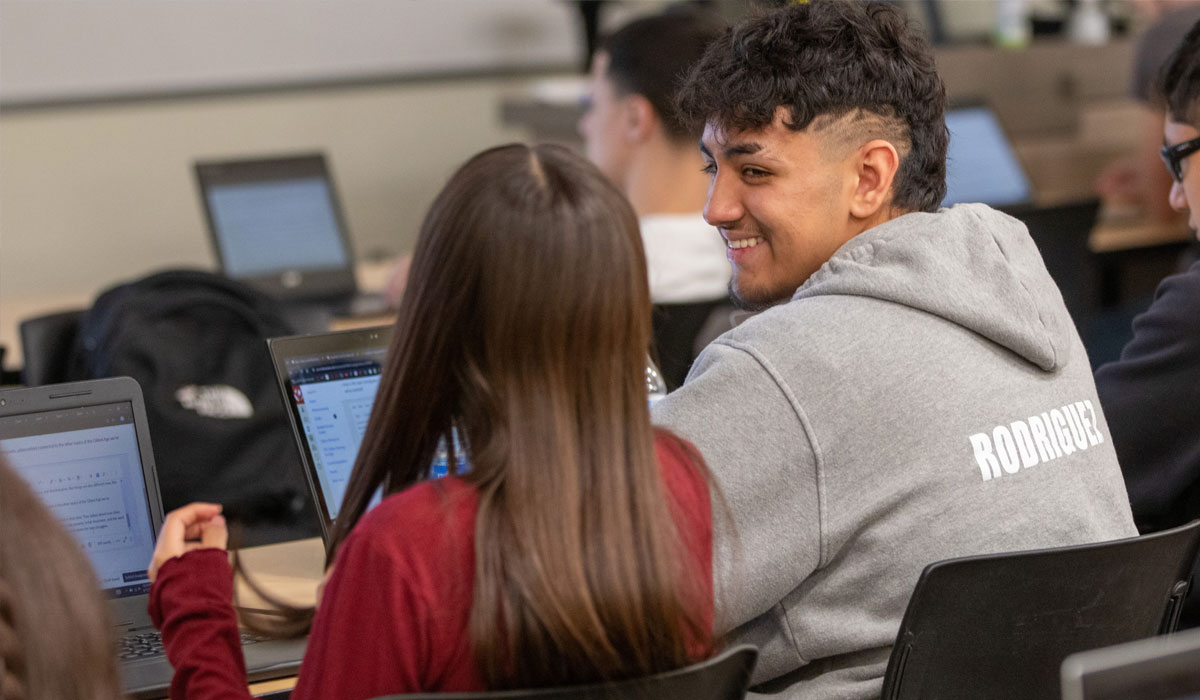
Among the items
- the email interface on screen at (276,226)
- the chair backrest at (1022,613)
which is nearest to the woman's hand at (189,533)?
the chair backrest at (1022,613)

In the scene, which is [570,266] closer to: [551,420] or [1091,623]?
[551,420]

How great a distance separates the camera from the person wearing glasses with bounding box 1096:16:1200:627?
1675 millimetres

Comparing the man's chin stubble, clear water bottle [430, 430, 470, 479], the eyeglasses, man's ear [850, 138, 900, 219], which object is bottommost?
clear water bottle [430, 430, 470, 479]

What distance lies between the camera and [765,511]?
1168 mm

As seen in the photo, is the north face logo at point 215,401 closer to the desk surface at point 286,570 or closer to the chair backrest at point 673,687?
the desk surface at point 286,570

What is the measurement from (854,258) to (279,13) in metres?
3.66

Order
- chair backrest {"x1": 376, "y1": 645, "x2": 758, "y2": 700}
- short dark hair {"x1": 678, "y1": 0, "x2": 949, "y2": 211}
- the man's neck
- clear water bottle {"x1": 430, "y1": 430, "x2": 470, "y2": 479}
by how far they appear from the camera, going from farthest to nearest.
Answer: the man's neck, short dark hair {"x1": 678, "y1": 0, "x2": 949, "y2": 211}, clear water bottle {"x1": 430, "y1": 430, "x2": 470, "y2": 479}, chair backrest {"x1": 376, "y1": 645, "x2": 758, "y2": 700}

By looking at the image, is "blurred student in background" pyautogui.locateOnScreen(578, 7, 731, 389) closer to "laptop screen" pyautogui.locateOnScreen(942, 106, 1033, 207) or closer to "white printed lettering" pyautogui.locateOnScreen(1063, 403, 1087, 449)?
"laptop screen" pyautogui.locateOnScreen(942, 106, 1033, 207)

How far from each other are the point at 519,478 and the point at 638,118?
6.20 feet

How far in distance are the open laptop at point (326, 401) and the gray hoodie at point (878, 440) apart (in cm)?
45

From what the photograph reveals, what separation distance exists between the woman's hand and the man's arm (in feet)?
1.52

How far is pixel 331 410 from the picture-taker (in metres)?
1.52

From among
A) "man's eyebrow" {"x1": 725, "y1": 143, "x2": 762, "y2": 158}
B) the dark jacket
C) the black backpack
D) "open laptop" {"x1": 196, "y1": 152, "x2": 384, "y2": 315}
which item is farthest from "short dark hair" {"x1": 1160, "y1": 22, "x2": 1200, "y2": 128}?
"open laptop" {"x1": 196, "y1": 152, "x2": 384, "y2": 315}

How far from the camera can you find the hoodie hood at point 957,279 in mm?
1250
